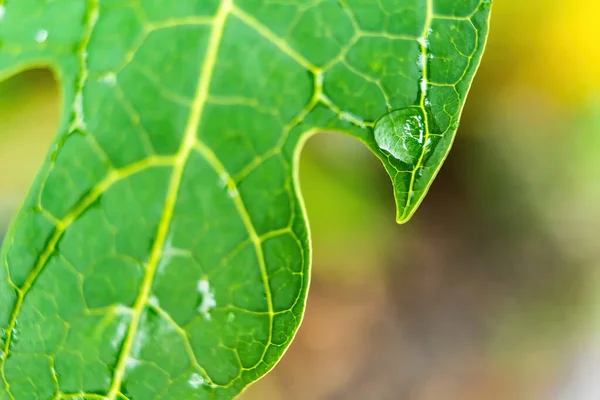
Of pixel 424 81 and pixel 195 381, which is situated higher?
pixel 424 81

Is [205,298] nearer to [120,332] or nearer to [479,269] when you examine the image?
[120,332]

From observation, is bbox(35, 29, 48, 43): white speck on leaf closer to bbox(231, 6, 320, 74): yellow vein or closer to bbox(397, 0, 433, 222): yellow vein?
bbox(231, 6, 320, 74): yellow vein

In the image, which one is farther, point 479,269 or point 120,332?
point 479,269

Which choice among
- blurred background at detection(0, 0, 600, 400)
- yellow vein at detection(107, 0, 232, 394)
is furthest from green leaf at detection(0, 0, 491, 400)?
blurred background at detection(0, 0, 600, 400)

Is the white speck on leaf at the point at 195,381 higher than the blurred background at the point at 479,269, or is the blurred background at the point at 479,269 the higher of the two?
the blurred background at the point at 479,269

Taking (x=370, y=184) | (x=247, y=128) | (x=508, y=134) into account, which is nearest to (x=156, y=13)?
(x=247, y=128)

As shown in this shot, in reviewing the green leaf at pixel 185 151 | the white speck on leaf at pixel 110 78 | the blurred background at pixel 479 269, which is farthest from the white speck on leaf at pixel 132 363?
the blurred background at pixel 479 269

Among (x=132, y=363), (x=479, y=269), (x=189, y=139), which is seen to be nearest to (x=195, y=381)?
(x=132, y=363)

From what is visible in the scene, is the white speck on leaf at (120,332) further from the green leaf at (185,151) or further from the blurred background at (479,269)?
the blurred background at (479,269)
